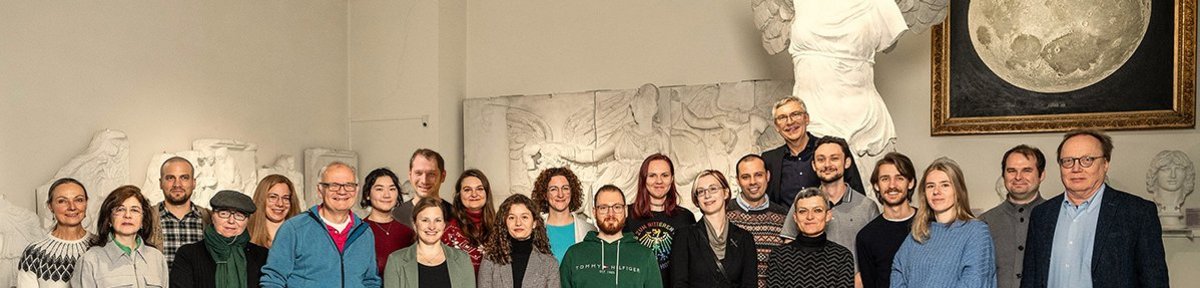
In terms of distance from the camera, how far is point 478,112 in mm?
11445

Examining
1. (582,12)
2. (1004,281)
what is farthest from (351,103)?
(1004,281)

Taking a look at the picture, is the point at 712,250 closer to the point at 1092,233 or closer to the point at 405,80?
the point at 1092,233

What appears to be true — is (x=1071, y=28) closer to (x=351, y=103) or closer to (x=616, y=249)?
(x=616, y=249)

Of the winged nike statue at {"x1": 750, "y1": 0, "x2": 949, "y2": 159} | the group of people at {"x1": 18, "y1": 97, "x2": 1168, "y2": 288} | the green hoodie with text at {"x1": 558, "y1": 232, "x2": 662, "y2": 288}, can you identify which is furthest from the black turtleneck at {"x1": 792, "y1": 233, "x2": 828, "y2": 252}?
the winged nike statue at {"x1": 750, "y1": 0, "x2": 949, "y2": 159}

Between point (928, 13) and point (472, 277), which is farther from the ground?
point (928, 13)

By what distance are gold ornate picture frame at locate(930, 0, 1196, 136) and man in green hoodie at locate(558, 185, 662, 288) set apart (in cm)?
456

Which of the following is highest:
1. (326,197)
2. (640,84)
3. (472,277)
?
(640,84)

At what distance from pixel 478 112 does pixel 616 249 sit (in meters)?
6.00

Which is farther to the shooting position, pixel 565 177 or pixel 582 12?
pixel 582 12

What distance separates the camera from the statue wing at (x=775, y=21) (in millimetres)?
7746

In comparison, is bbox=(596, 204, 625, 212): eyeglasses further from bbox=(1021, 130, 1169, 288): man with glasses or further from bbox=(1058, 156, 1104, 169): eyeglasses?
bbox=(1058, 156, 1104, 169): eyeglasses

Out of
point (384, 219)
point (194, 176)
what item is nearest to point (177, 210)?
point (384, 219)

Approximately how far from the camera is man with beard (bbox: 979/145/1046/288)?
5305 millimetres

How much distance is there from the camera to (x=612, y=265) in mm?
5609
